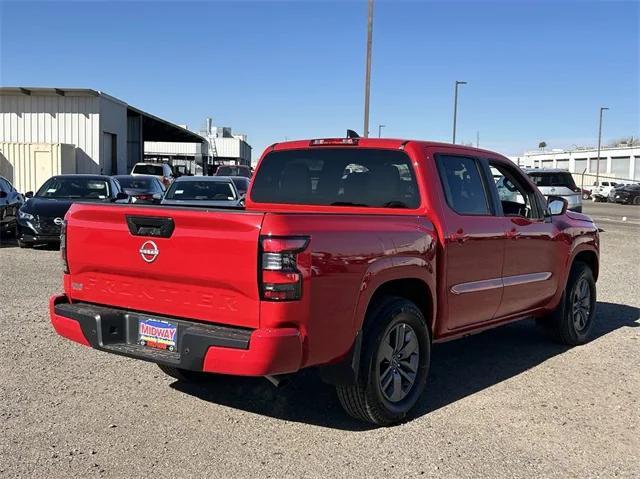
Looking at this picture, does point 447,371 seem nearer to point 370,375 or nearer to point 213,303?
point 370,375

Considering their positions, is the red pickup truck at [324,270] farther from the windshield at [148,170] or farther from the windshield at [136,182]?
the windshield at [148,170]

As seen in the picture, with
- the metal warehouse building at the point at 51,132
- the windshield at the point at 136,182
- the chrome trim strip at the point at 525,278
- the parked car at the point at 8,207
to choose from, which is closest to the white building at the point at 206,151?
the metal warehouse building at the point at 51,132

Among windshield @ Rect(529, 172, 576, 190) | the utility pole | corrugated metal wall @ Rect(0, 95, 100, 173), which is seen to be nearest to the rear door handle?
windshield @ Rect(529, 172, 576, 190)

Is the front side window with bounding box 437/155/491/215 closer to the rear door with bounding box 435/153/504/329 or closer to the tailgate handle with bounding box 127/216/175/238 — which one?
the rear door with bounding box 435/153/504/329

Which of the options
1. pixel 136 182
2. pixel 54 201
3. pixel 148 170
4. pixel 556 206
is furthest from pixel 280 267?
pixel 148 170

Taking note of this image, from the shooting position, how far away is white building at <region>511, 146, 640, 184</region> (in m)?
85.9

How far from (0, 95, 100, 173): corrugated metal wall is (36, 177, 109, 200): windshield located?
15.1 meters

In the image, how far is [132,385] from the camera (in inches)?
203

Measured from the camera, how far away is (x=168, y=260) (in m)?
3.91

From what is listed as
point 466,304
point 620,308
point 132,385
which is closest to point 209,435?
point 132,385

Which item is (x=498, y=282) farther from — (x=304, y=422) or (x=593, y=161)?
(x=593, y=161)

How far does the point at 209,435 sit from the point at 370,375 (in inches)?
42.7

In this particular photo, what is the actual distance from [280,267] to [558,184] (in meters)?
17.9

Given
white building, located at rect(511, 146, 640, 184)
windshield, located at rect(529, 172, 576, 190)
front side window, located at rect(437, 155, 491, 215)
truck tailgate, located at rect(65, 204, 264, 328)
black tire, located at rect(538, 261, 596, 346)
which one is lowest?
black tire, located at rect(538, 261, 596, 346)
